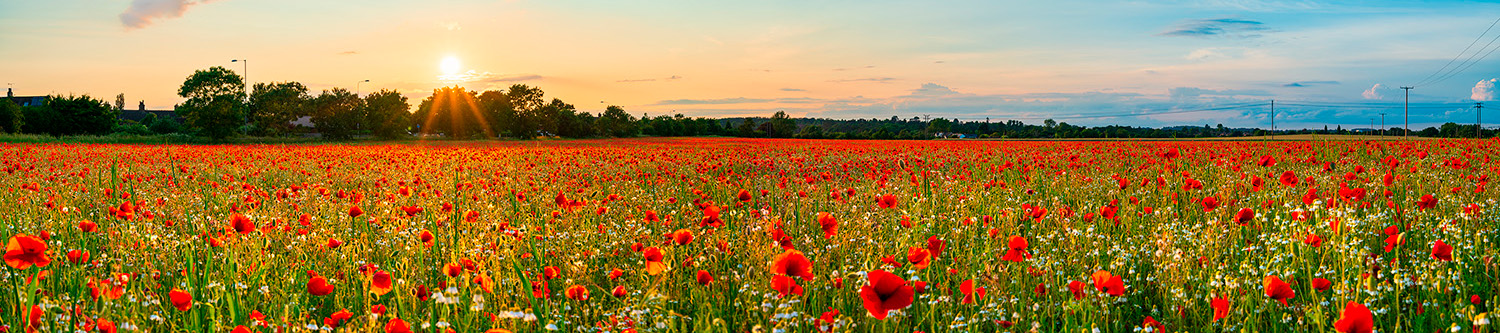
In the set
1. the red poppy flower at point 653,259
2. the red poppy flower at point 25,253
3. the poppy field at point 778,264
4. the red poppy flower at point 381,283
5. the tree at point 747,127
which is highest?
the tree at point 747,127

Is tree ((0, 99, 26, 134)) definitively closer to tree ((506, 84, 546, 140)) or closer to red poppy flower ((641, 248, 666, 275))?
tree ((506, 84, 546, 140))

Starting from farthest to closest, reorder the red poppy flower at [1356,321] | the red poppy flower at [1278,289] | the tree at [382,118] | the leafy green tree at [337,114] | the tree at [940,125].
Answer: the tree at [940,125] → the tree at [382,118] → the leafy green tree at [337,114] → the red poppy flower at [1278,289] → the red poppy flower at [1356,321]

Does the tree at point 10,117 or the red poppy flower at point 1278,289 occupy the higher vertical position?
the tree at point 10,117

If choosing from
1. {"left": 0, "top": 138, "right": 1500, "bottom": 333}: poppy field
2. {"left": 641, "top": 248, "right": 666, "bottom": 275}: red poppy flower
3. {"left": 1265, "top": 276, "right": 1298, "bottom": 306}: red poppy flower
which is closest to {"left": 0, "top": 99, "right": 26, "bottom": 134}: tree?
{"left": 0, "top": 138, "right": 1500, "bottom": 333}: poppy field

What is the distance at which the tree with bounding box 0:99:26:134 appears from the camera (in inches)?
2592

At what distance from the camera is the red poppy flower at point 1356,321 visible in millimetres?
1916

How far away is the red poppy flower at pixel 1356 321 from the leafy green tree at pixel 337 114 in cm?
6353

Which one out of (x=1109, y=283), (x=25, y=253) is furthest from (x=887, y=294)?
(x=25, y=253)

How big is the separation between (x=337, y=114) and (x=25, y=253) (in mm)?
61235

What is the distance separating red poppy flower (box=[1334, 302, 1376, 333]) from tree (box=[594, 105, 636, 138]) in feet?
298

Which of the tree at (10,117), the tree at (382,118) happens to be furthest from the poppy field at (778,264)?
the tree at (10,117)

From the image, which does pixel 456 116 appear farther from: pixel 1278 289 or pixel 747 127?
pixel 1278 289

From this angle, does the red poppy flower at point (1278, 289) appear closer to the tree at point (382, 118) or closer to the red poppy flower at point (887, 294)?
the red poppy flower at point (887, 294)

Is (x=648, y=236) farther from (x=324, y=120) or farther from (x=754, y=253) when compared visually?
(x=324, y=120)
